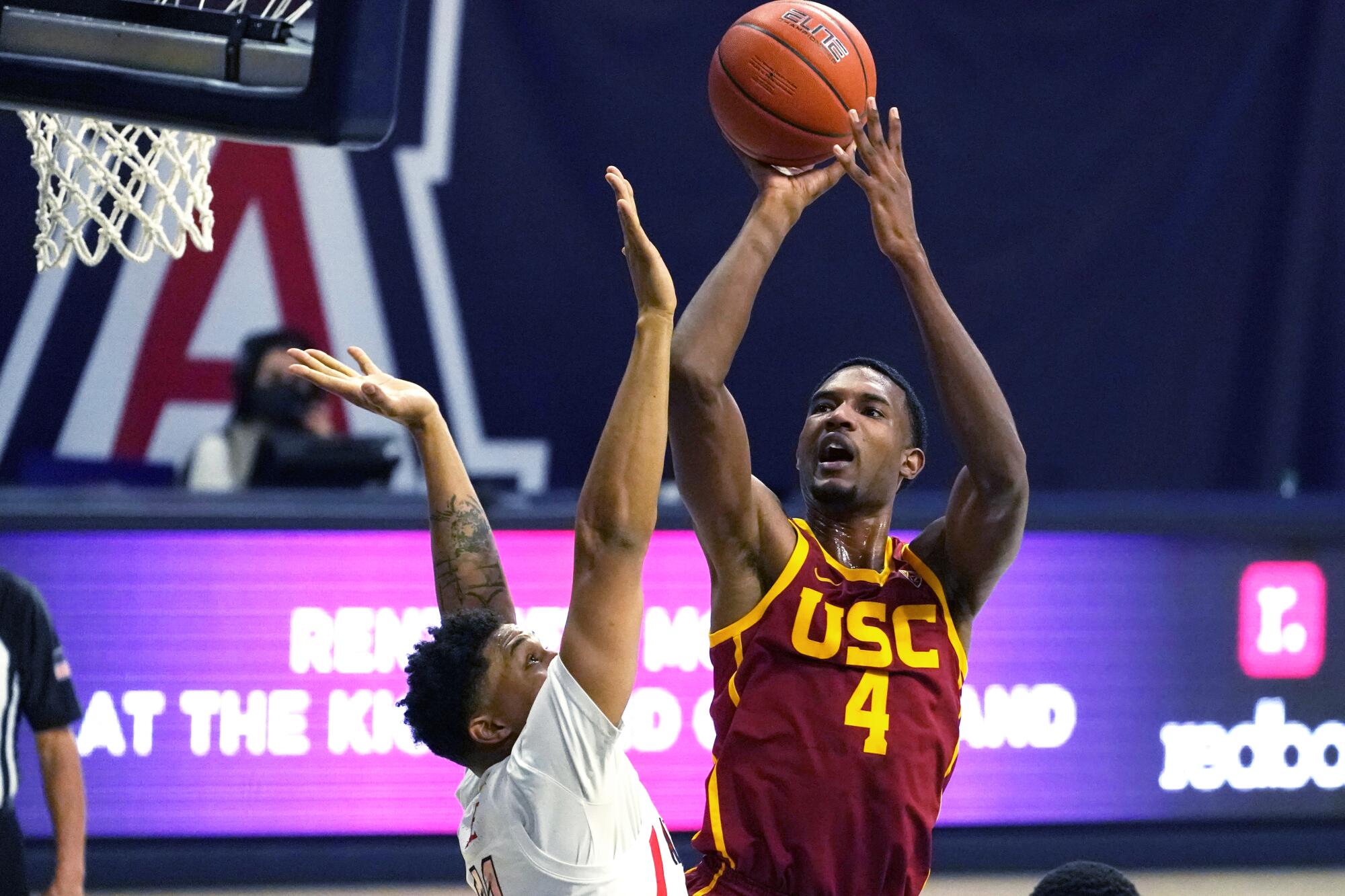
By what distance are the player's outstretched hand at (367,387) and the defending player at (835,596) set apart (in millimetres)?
433

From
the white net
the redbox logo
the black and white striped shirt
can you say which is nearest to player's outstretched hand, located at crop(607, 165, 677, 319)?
the white net

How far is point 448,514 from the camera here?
10.2 feet

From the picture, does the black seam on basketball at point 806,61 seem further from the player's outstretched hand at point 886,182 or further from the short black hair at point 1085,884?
the short black hair at point 1085,884

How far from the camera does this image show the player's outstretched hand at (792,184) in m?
3.23

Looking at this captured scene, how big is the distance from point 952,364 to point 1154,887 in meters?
3.33

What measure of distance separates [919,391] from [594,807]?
16.7ft

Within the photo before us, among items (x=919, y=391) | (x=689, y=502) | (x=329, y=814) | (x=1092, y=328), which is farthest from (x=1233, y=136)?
(x=689, y=502)

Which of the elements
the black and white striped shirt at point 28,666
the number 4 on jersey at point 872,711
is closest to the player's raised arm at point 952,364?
the number 4 on jersey at point 872,711

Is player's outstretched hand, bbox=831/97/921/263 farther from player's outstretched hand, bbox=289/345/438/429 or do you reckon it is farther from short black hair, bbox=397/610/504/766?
short black hair, bbox=397/610/504/766

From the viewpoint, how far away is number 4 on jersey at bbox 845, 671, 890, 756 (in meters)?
3.13

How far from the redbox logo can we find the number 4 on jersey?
3.13 m

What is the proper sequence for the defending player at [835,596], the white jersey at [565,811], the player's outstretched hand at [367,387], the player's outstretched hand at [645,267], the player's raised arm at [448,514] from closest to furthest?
the white jersey at [565,811], the player's outstretched hand at [645,267], the player's outstretched hand at [367,387], the player's raised arm at [448,514], the defending player at [835,596]

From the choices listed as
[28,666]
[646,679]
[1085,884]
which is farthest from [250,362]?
[1085,884]

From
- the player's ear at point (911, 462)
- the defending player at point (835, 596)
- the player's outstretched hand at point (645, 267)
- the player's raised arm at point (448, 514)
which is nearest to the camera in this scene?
the player's outstretched hand at point (645, 267)
